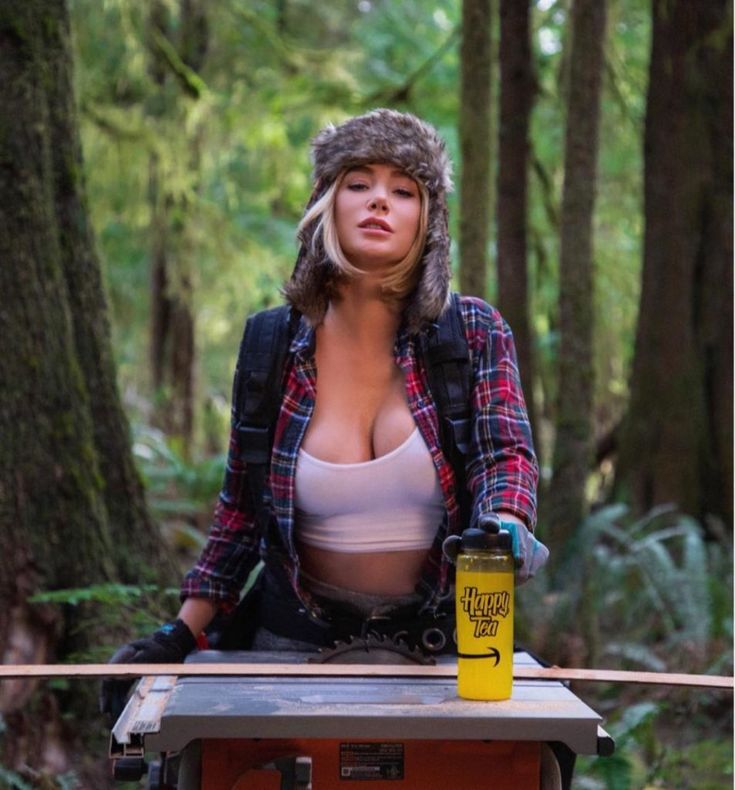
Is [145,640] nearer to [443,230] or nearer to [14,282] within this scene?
[443,230]

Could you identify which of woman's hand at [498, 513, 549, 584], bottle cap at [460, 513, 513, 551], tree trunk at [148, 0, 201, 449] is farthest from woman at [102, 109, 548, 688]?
tree trunk at [148, 0, 201, 449]

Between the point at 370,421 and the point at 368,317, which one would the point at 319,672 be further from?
the point at 368,317

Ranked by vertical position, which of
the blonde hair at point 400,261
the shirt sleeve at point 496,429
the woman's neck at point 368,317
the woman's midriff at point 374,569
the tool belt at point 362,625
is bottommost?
the tool belt at point 362,625

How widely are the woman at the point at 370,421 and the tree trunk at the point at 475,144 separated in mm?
3988

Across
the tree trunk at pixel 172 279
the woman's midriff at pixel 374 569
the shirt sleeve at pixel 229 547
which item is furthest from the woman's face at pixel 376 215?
the tree trunk at pixel 172 279

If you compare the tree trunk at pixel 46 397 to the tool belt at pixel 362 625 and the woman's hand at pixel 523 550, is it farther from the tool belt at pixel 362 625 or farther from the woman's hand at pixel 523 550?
the woman's hand at pixel 523 550

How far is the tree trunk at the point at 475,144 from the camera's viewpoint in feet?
24.5

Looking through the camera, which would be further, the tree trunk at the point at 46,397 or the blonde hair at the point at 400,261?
the tree trunk at the point at 46,397

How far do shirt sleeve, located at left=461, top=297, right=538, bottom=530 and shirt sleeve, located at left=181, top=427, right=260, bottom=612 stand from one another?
2.33ft

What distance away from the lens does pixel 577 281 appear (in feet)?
26.5

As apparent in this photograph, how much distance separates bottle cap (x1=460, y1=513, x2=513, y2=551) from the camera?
102 inches

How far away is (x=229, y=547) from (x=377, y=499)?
0.59m

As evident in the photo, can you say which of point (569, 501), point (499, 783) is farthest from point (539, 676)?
point (569, 501)

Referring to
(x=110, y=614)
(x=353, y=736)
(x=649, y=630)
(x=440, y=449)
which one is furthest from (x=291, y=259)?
(x=353, y=736)
